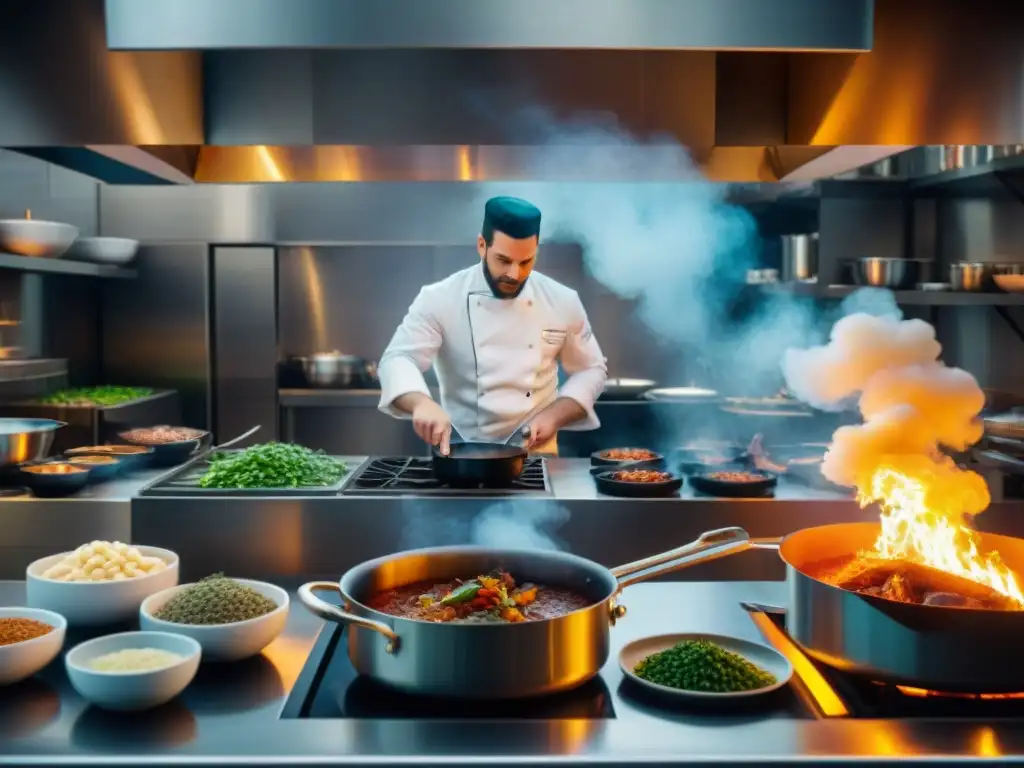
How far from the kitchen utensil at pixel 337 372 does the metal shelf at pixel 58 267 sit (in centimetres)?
117

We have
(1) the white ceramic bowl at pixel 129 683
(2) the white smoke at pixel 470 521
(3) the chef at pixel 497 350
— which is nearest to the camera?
(1) the white ceramic bowl at pixel 129 683

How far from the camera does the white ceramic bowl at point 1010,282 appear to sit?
3.28 metres

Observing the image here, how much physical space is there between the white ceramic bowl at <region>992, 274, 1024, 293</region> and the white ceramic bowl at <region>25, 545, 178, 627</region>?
3.05 m

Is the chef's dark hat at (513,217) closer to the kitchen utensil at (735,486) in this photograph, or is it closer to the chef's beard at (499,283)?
the chef's beard at (499,283)

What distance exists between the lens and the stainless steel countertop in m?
1.12

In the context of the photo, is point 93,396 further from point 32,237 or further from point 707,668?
point 707,668

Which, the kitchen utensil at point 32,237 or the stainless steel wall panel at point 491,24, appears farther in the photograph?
the kitchen utensil at point 32,237

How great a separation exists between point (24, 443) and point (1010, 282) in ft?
11.2

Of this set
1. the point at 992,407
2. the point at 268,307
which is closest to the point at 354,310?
the point at 268,307

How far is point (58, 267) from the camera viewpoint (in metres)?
4.39

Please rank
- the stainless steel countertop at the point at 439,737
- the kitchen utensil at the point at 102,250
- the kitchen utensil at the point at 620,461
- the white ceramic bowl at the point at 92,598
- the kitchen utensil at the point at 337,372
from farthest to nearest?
1. the kitchen utensil at the point at 337,372
2. the kitchen utensil at the point at 102,250
3. the kitchen utensil at the point at 620,461
4. the white ceramic bowl at the point at 92,598
5. the stainless steel countertop at the point at 439,737

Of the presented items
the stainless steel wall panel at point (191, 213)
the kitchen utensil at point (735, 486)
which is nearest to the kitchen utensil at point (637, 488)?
the kitchen utensil at point (735, 486)

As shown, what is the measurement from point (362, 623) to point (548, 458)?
2178 mm

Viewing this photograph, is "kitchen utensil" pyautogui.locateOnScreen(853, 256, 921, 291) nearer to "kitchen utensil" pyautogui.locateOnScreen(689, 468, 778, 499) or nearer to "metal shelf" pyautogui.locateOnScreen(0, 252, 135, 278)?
"kitchen utensil" pyautogui.locateOnScreen(689, 468, 778, 499)
